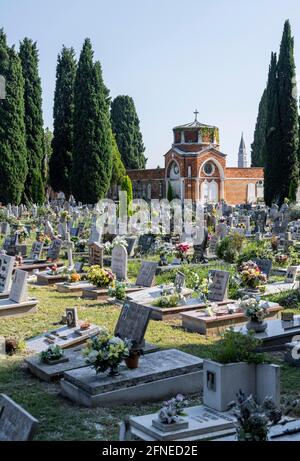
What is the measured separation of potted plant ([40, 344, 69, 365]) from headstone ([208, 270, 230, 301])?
177 inches

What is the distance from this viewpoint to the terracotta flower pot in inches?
310

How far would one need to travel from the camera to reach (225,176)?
5428cm

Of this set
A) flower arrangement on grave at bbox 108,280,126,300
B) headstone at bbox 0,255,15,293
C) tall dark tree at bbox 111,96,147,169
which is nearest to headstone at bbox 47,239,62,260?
headstone at bbox 0,255,15,293

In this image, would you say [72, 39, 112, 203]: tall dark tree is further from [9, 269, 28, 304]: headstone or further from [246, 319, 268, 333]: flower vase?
[246, 319, 268, 333]: flower vase

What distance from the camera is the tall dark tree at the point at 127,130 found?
6397 cm

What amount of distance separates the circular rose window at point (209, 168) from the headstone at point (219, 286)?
41767mm

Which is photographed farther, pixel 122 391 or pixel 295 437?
pixel 122 391

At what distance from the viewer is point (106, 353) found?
753cm

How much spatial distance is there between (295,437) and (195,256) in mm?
12286

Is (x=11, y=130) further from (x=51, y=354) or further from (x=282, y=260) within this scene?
(x=51, y=354)

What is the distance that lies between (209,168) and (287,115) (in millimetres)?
14939

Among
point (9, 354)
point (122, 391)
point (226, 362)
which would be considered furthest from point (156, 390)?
point (9, 354)

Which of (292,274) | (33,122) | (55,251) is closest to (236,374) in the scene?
(292,274)
